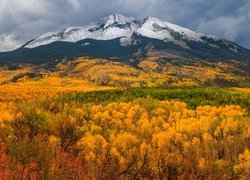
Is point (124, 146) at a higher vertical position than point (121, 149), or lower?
higher

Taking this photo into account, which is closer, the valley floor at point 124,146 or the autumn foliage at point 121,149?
the autumn foliage at point 121,149

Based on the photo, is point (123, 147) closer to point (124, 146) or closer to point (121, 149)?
point (124, 146)

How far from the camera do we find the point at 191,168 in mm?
19906

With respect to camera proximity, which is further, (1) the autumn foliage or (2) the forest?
(2) the forest

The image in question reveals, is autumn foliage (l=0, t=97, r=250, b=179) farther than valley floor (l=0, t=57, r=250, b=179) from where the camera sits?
No

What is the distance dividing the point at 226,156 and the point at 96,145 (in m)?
7.78

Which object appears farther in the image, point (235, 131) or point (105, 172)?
point (235, 131)

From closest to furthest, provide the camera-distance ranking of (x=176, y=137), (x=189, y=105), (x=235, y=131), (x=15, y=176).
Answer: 1. (x=15, y=176)
2. (x=176, y=137)
3. (x=235, y=131)
4. (x=189, y=105)

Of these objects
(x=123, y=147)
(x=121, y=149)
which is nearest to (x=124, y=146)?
(x=123, y=147)

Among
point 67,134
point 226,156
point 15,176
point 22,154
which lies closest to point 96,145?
point 67,134

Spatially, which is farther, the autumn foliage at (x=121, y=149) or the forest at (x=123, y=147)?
the forest at (x=123, y=147)

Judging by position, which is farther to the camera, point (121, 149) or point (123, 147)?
point (123, 147)

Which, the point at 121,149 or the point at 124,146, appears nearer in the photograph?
the point at 121,149

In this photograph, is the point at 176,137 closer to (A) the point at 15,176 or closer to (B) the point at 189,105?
(A) the point at 15,176
